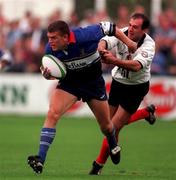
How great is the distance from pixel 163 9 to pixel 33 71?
22.3ft

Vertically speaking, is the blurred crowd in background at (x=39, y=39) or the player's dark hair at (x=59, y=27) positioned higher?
the player's dark hair at (x=59, y=27)

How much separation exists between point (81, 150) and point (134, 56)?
4.61 meters

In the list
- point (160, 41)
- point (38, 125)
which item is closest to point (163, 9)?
point (160, 41)

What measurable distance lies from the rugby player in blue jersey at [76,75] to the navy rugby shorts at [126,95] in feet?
2.20

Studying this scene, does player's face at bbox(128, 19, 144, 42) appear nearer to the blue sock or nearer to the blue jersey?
the blue jersey

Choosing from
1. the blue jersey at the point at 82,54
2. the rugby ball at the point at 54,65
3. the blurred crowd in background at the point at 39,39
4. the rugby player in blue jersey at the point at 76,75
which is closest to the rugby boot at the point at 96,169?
the rugby player in blue jersey at the point at 76,75

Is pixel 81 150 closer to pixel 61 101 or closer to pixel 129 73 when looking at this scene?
Answer: pixel 129 73

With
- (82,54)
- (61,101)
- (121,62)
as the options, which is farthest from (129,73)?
(61,101)

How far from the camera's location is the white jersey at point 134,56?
14.3 meters

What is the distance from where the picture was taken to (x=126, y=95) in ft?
48.9

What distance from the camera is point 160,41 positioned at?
27531mm

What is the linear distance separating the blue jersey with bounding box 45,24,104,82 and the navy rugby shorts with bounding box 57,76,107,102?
2.7 inches

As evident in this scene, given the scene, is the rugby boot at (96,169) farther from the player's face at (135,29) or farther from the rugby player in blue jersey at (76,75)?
the player's face at (135,29)

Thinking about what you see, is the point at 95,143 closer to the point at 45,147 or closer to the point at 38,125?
the point at 38,125
